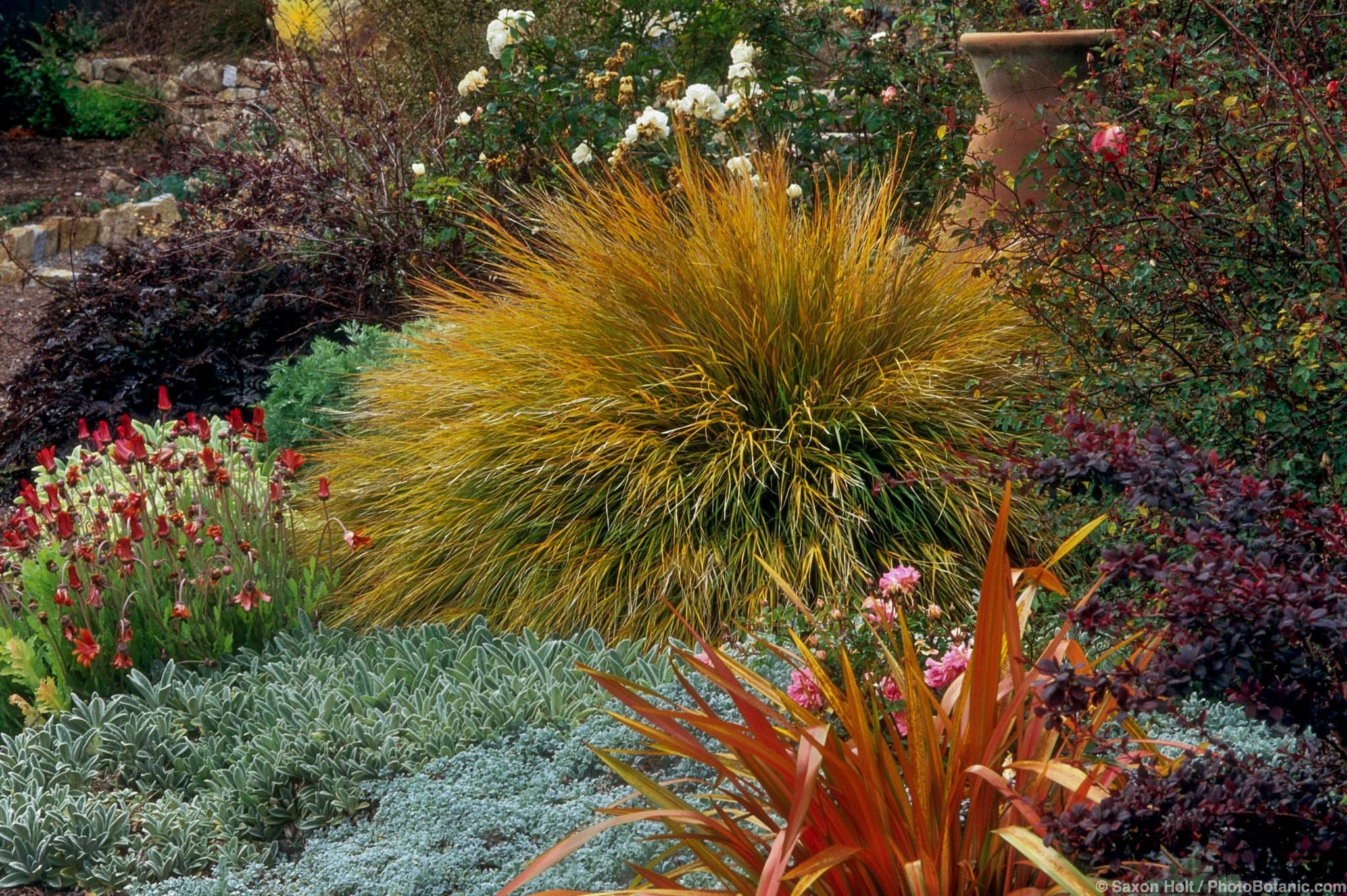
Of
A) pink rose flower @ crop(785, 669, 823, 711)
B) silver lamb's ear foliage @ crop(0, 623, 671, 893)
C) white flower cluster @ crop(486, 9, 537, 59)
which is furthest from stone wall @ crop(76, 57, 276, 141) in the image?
pink rose flower @ crop(785, 669, 823, 711)

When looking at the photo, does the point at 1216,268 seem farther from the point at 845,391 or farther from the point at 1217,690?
the point at 1217,690

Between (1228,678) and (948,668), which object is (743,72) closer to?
(948,668)

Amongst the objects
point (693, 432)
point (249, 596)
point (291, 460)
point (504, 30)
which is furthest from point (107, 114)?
point (693, 432)

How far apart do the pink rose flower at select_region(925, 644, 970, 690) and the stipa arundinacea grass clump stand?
0.80 m

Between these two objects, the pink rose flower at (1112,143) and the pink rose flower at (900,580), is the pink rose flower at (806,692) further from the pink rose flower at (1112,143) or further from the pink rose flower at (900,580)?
the pink rose flower at (1112,143)

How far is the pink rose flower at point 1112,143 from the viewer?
2.91 m

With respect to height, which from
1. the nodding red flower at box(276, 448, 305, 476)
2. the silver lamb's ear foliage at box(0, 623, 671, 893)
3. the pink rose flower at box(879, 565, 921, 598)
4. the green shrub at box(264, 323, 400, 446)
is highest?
the nodding red flower at box(276, 448, 305, 476)

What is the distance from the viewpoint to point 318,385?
489 cm

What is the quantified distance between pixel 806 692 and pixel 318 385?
3194 mm

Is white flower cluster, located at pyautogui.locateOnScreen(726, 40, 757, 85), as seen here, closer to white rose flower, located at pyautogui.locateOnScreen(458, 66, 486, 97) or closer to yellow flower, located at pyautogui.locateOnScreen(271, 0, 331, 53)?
white rose flower, located at pyautogui.locateOnScreen(458, 66, 486, 97)

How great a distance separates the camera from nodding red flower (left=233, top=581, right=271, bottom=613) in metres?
3.22

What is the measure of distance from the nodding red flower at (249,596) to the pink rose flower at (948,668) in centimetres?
187

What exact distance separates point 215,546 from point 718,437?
61.2 inches

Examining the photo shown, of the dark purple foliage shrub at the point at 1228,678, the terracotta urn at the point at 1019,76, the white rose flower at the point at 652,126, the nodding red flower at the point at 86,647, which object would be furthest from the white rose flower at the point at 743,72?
the dark purple foliage shrub at the point at 1228,678
